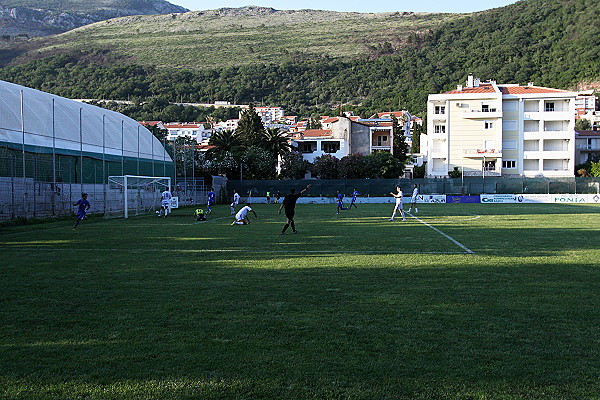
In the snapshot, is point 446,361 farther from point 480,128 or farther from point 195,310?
point 480,128

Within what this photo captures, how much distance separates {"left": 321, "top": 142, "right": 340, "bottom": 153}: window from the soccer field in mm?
76149

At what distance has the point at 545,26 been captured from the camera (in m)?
151

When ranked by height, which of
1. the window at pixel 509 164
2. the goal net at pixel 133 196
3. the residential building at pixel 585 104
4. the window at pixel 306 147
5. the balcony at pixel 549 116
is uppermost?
the residential building at pixel 585 104

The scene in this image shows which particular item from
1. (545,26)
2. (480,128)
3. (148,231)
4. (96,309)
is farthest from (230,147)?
(545,26)

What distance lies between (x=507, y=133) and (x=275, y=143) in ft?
108

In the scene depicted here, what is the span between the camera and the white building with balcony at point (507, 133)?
77188 mm

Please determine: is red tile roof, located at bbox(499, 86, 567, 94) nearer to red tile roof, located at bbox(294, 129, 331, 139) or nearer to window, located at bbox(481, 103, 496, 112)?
window, located at bbox(481, 103, 496, 112)

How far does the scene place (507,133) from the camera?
259 feet

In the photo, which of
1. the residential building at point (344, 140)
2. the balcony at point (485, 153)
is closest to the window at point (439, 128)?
the balcony at point (485, 153)

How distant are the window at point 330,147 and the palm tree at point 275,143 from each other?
582cm

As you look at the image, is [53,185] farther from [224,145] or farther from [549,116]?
[549,116]

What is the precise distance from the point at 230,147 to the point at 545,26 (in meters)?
104

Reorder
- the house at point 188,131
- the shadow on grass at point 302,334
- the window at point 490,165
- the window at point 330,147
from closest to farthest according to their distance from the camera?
the shadow on grass at point 302,334 → the window at point 490,165 → the window at point 330,147 → the house at point 188,131

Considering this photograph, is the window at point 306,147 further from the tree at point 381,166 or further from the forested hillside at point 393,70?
the forested hillside at point 393,70
